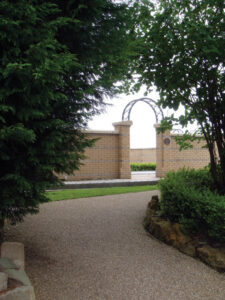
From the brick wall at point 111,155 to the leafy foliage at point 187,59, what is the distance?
29.2 feet

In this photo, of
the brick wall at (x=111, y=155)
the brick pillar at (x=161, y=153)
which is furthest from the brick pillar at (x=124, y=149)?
the brick pillar at (x=161, y=153)

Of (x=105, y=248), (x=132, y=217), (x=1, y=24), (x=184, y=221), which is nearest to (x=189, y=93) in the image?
(x=184, y=221)

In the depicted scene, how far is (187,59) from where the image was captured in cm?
491

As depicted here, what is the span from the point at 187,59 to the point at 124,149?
9999 millimetres

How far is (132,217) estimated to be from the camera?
20.5 ft

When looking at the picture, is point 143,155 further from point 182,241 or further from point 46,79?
point 46,79

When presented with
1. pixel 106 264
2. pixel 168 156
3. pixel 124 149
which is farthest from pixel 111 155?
pixel 106 264

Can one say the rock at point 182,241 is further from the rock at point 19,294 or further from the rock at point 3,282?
the rock at point 3,282

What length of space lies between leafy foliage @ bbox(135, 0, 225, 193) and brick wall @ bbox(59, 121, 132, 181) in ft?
29.2

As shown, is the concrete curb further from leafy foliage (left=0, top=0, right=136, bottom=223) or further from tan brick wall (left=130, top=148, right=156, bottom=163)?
tan brick wall (left=130, top=148, right=156, bottom=163)

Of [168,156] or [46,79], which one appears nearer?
[46,79]

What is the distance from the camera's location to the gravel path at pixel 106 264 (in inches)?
122

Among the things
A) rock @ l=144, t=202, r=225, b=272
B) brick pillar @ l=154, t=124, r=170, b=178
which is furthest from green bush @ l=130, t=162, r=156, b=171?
rock @ l=144, t=202, r=225, b=272

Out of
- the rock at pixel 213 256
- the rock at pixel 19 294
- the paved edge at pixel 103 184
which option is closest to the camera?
the rock at pixel 19 294
